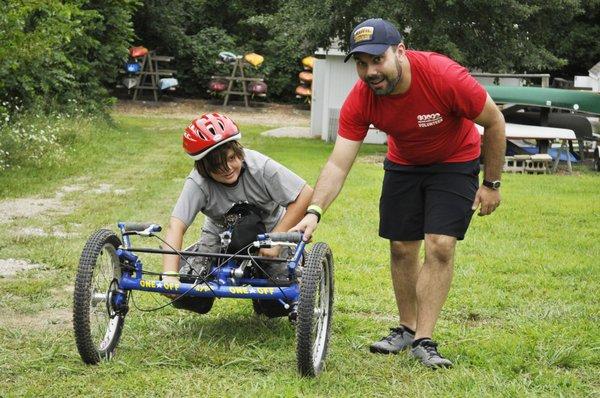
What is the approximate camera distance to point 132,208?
1228 cm

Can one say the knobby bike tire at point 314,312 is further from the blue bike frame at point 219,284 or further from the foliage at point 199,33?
the foliage at point 199,33

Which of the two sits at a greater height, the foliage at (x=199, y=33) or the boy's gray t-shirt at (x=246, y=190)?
the boy's gray t-shirt at (x=246, y=190)

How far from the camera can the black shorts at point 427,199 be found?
581 cm

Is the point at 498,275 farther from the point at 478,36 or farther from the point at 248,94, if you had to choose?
the point at 248,94

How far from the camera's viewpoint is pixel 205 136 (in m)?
5.81

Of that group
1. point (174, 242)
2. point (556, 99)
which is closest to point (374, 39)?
point (174, 242)

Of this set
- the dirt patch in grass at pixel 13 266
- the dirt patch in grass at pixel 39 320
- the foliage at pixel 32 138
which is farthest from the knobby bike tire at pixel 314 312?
the foliage at pixel 32 138

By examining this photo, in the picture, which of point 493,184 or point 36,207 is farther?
point 36,207

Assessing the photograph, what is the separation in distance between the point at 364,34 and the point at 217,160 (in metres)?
1.11

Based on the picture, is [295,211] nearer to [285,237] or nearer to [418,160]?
[285,237]

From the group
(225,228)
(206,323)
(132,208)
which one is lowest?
(132,208)

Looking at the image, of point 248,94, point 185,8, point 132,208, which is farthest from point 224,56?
point 132,208

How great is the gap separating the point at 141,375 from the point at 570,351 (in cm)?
230

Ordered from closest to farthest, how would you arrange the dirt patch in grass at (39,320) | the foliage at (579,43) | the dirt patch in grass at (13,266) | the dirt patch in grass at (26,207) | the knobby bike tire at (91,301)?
the knobby bike tire at (91,301), the dirt patch in grass at (39,320), the dirt patch in grass at (13,266), the dirt patch in grass at (26,207), the foliage at (579,43)
